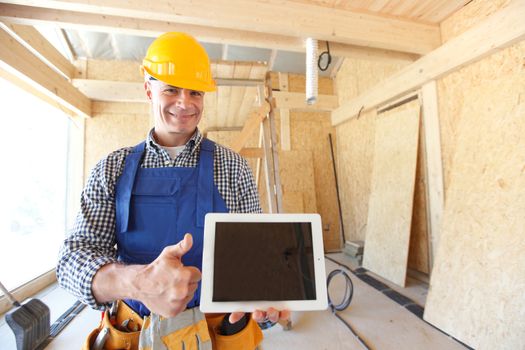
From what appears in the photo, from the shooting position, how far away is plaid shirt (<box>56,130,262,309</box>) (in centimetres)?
67

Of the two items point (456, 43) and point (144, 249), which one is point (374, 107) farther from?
point (144, 249)

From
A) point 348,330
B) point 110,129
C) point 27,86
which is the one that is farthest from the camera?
point 110,129

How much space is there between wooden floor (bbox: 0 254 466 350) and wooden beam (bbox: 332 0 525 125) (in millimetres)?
2115

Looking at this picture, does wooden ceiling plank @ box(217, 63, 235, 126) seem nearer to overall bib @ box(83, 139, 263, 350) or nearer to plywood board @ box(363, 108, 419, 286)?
overall bib @ box(83, 139, 263, 350)

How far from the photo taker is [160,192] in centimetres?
81

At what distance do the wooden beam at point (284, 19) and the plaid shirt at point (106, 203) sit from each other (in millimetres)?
1531

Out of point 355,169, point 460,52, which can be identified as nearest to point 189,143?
point 460,52

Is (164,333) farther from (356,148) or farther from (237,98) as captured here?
(356,148)

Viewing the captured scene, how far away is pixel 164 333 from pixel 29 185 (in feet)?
9.99

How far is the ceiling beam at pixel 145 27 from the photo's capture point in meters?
1.98

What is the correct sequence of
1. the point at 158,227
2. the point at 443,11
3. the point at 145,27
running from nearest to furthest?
the point at 158,227 < the point at 145,27 < the point at 443,11

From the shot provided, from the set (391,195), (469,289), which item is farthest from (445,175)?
(469,289)

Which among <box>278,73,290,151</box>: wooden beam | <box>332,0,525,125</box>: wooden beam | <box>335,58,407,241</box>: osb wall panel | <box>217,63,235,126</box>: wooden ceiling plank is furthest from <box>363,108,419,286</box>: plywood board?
<box>217,63,235,126</box>: wooden ceiling plank

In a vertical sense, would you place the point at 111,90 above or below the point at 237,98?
above
